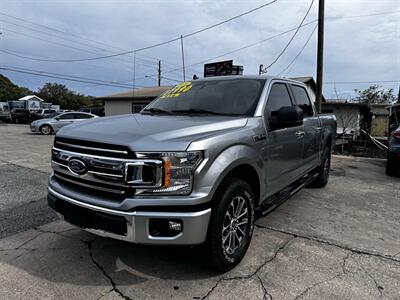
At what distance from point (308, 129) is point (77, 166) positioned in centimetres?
334

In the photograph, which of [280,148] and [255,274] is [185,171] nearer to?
[255,274]

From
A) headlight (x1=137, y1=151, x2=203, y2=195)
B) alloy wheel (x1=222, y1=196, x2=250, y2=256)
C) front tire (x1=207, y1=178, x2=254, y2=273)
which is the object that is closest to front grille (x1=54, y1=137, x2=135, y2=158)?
headlight (x1=137, y1=151, x2=203, y2=195)

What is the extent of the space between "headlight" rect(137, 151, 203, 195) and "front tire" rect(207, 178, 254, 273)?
0.35 m

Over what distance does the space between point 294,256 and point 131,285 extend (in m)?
1.68

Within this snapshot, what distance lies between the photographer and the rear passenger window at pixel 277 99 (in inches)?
147

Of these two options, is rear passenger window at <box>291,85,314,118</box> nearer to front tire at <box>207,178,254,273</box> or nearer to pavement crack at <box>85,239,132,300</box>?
front tire at <box>207,178,254,273</box>

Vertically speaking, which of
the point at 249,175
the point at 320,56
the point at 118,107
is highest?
the point at 320,56

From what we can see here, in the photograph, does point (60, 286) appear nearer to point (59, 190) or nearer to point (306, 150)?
point (59, 190)

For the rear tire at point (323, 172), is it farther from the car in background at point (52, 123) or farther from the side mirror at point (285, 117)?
the car in background at point (52, 123)

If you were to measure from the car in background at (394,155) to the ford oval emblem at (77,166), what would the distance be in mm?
7142

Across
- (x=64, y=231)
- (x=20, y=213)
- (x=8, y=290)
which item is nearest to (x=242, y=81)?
(x=64, y=231)

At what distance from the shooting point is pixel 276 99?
4027 mm

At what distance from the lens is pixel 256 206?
11.5 feet

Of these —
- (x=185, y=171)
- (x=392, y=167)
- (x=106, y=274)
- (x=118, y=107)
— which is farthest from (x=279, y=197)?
(x=118, y=107)
